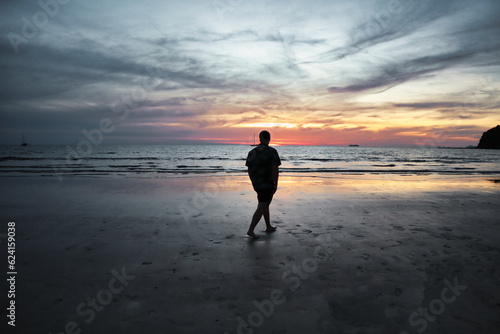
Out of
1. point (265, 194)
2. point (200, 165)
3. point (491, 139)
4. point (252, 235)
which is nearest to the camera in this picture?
point (252, 235)

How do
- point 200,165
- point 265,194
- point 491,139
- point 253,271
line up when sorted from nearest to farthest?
1. point 253,271
2. point 265,194
3. point 200,165
4. point 491,139

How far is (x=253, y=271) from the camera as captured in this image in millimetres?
4574

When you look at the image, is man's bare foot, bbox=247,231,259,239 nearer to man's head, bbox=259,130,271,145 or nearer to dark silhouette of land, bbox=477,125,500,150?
man's head, bbox=259,130,271,145

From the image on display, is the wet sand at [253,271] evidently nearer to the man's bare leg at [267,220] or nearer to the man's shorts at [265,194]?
the man's bare leg at [267,220]

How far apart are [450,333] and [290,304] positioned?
1786mm

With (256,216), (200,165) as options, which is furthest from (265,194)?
(200,165)

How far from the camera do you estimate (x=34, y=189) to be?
13.2 metres

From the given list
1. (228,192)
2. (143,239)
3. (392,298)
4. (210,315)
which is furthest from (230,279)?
(228,192)

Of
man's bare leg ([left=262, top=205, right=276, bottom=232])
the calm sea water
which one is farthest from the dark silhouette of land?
man's bare leg ([left=262, top=205, right=276, bottom=232])

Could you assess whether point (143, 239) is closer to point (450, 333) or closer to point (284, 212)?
point (284, 212)

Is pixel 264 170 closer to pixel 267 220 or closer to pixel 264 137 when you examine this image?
pixel 264 137

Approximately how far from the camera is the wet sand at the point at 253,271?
328 cm

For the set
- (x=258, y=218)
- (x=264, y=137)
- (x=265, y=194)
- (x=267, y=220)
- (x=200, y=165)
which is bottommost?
(x=200, y=165)

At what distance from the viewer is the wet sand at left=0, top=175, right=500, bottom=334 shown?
3279 mm
